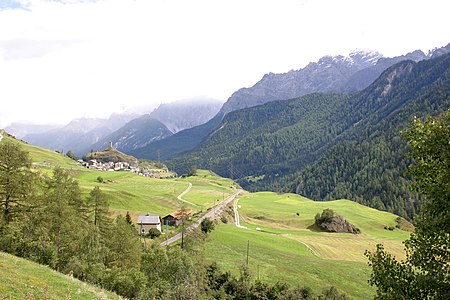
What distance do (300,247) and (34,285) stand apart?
90662 millimetres

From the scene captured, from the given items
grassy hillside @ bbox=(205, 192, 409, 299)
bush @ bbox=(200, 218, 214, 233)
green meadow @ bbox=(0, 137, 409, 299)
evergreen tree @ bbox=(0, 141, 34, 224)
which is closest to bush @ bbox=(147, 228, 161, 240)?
green meadow @ bbox=(0, 137, 409, 299)

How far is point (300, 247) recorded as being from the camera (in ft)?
340

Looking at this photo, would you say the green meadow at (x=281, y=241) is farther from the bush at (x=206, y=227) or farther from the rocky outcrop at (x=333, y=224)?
the rocky outcrop at (x=333, y=224)

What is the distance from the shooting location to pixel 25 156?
44844mm

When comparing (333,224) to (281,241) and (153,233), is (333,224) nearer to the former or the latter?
(281,241)

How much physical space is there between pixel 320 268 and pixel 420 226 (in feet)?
215

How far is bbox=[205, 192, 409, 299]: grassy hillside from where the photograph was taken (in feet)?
239

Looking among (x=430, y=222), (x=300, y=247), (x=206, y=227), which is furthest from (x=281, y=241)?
(x=430, y=222)

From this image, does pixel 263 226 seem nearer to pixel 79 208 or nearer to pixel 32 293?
pixel 79 208

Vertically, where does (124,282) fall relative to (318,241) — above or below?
above

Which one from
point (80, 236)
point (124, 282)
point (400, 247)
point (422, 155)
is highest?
point (422, 155)

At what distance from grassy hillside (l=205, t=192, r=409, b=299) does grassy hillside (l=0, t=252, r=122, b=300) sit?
48331 millimetres

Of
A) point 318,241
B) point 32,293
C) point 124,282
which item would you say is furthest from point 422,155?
point 318,241

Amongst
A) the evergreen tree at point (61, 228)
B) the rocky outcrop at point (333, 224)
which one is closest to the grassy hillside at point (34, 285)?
the evergreen tree at point (61, 228)
